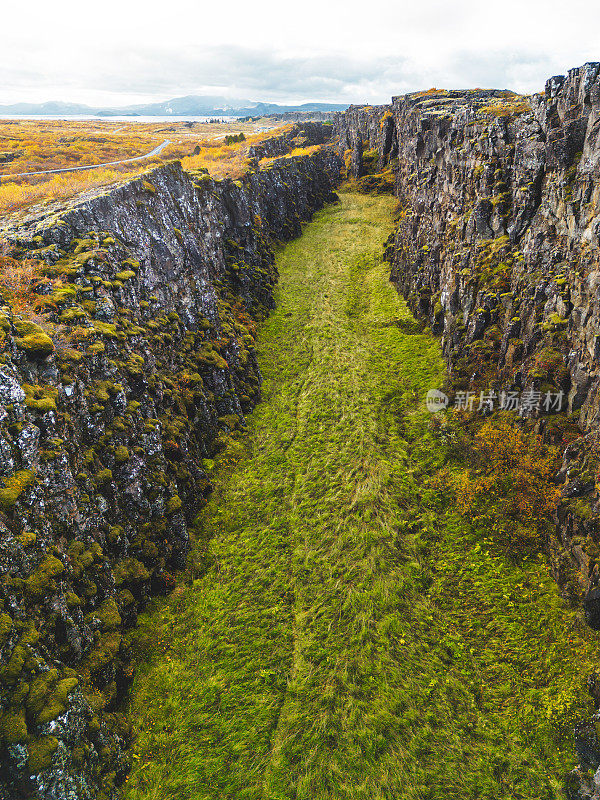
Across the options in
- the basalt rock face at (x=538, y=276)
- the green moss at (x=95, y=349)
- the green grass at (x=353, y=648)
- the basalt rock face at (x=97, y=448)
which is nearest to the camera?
the basalt rock face at (x=97, y=448)

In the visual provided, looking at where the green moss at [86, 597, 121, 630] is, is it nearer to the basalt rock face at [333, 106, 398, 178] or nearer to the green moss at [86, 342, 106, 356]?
the green moss at [86, 342, 106, 356]

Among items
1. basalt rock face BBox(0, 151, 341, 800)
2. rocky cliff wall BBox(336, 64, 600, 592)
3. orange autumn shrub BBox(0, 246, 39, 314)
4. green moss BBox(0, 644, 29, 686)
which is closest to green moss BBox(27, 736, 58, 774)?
basalt rock face BBox(0, 151, 341, 800)

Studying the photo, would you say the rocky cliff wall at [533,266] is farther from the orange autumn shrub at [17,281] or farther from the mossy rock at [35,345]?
the orange autumn shrub at [17,281]

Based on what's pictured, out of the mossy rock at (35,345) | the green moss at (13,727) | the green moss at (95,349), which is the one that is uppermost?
the mossy rock at (35,345)

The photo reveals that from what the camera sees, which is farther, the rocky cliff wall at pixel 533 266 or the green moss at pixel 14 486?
the rocky cliff wall at pixel 533 266

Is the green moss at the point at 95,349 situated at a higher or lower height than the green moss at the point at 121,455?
higher

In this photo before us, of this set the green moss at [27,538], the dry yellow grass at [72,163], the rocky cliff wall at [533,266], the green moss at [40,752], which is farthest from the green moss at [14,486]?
the dry yellow grass at [72,163]

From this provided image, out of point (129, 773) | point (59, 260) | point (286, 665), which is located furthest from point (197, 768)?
point (59, 260)
